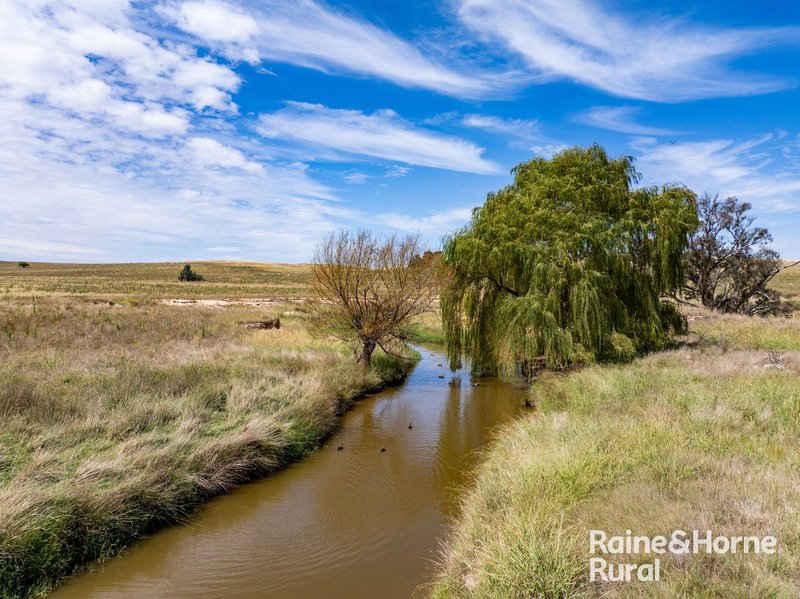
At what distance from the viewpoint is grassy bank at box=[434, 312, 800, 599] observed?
11.6 feet

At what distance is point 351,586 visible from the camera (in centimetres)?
534

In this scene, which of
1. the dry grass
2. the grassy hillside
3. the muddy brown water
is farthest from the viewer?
the grassy hillside

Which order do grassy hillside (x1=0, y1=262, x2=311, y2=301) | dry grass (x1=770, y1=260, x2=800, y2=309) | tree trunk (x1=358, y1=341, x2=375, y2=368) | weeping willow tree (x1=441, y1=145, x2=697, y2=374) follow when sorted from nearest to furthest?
weeping willow tree (x1=441, y1=145, x2=697, y2=374)
tree trunk (x1=358, y1=341, x2=375, y2=368)
dry grass (x1=770, y1=260, x2=800, y2=309)
grassy hillside (x1=0, y1=262, x2=311, y2=301)

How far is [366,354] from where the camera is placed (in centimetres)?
1644

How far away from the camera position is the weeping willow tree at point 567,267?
1311cm

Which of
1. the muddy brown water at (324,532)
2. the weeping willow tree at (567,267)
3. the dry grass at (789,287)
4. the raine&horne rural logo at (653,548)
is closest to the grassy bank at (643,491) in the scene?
the raine&horne rural logo at (653,548)

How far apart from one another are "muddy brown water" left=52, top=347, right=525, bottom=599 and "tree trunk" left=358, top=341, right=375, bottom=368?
515cm

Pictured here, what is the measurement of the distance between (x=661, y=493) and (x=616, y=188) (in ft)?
40.0

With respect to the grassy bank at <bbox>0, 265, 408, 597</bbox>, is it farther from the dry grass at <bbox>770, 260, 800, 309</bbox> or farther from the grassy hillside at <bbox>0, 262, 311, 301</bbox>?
the dry grass at <bbox>770, 260, 800, 309</bbox>

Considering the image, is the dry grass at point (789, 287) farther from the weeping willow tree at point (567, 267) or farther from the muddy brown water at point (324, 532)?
the muddy brown water at point (324, 532)

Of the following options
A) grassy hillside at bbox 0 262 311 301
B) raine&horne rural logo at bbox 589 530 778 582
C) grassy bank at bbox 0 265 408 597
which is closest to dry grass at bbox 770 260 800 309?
grassy bank at bbox 0 265 408 597

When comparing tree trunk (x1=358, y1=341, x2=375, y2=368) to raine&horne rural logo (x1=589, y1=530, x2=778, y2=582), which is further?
tree trunk (x1=358, y1=341, x2=375, y2=368)

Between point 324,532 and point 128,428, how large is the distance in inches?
157

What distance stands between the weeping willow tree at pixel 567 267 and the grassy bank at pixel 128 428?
176 inches
